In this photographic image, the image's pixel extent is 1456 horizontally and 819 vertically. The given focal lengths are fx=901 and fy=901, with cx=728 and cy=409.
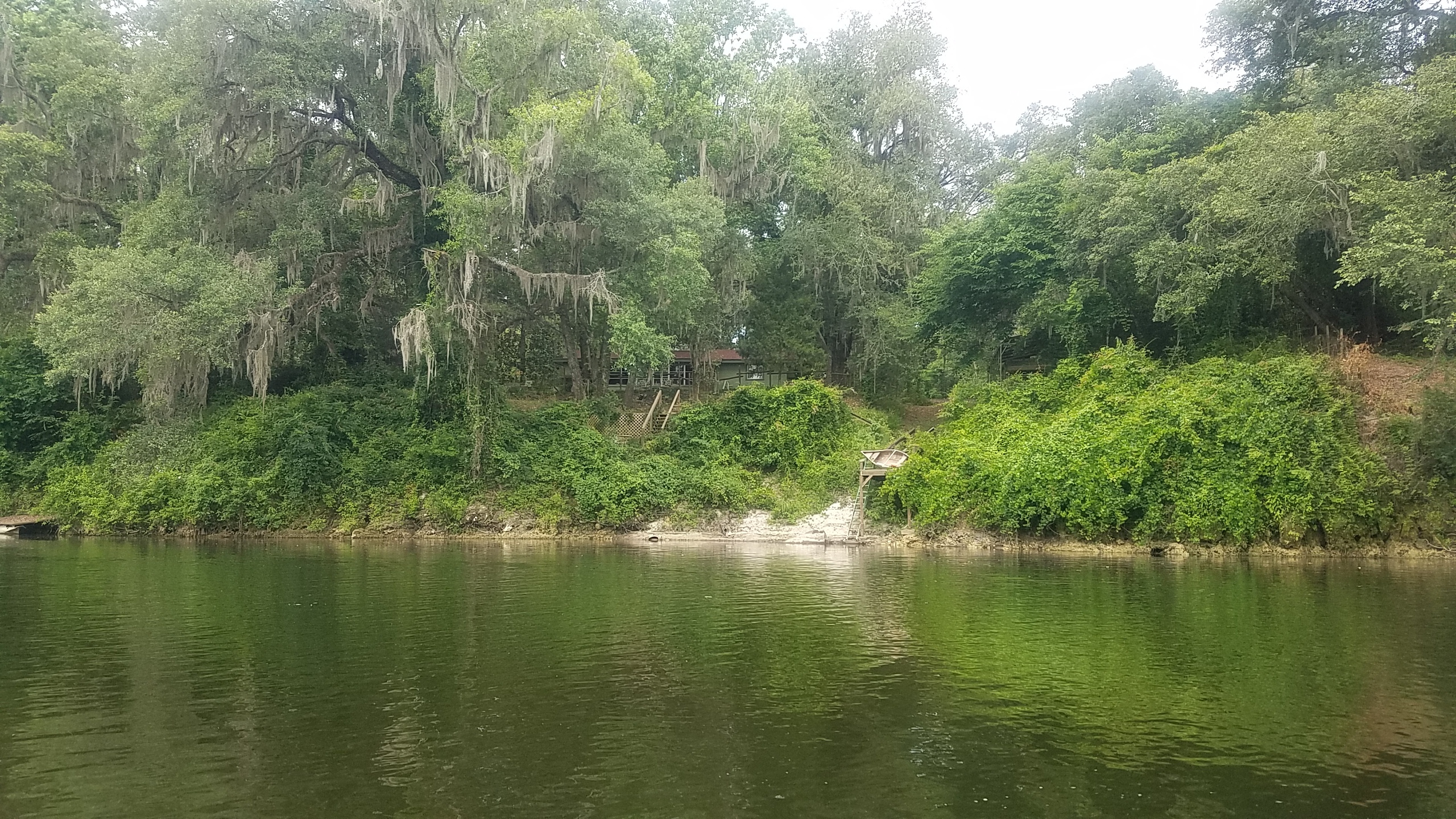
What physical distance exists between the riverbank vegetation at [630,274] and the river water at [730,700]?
796 centimetres

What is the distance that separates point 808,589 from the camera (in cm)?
1811

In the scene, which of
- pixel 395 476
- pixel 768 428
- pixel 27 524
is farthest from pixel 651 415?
pixel 27 524

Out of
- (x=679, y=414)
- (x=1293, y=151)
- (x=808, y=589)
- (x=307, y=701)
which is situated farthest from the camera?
(x=679, y=414)

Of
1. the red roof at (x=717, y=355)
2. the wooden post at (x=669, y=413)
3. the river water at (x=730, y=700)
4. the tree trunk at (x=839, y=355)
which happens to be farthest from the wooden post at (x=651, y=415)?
the river water at (x=730, y=700)

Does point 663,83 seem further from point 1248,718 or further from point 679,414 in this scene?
Answer: point 1248,718

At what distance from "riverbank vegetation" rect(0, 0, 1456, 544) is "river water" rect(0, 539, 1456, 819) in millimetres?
7959

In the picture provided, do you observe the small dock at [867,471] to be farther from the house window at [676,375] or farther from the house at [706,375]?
the house window at [676,375]

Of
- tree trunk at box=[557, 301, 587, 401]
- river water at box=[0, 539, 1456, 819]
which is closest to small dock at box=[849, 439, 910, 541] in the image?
river water at box=[0, 539, 1456, 819]

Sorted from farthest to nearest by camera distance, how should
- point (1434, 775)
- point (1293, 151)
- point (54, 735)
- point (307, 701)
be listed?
point (1293, 151), point (307, 701), point (54, 735), point (1434, 775)

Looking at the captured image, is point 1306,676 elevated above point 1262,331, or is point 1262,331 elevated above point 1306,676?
point 1262,331

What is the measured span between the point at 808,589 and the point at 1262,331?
19.9 m

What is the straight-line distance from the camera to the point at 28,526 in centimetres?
3170

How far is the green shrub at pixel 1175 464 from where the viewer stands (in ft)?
75.5

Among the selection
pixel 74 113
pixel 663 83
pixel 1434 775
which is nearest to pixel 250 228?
pixel 74 113
